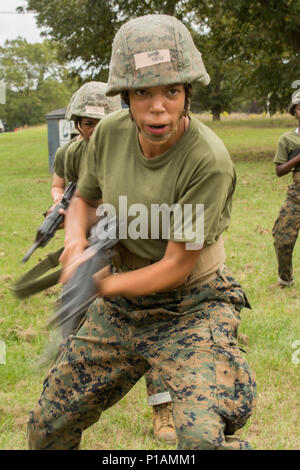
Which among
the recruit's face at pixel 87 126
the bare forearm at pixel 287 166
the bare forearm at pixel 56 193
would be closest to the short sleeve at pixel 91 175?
the recruit's face at pixel 87 126

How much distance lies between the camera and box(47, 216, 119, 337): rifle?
232 centimetres

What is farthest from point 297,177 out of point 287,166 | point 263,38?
point 263,38

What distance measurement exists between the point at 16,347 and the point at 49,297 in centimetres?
135

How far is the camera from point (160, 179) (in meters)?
2.40

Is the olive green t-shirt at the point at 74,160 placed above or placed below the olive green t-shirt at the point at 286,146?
above

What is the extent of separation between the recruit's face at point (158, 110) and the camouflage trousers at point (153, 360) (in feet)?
2.27

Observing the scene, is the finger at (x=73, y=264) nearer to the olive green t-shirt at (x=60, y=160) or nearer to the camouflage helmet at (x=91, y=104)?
the camouflage helmet at (x=91, y=104)

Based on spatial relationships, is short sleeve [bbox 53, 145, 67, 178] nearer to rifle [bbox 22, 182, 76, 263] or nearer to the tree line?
rifle [bbox 22, 182, 76, 263]

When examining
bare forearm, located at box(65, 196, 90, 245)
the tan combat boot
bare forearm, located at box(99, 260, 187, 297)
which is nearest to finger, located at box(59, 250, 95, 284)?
bare forearm, located at box(99, 260, 187, 297)

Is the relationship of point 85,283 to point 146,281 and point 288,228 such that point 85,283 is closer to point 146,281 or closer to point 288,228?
point 146,281

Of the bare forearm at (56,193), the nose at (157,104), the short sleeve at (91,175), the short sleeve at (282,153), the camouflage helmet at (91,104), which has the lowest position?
the bare forearm at (56,193)

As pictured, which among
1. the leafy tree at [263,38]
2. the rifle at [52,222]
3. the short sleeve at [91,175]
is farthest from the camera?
the leafy tree at [263,38]

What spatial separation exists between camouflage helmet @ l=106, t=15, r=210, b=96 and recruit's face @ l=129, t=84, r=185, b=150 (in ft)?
0.15

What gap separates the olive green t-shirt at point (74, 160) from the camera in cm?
426
